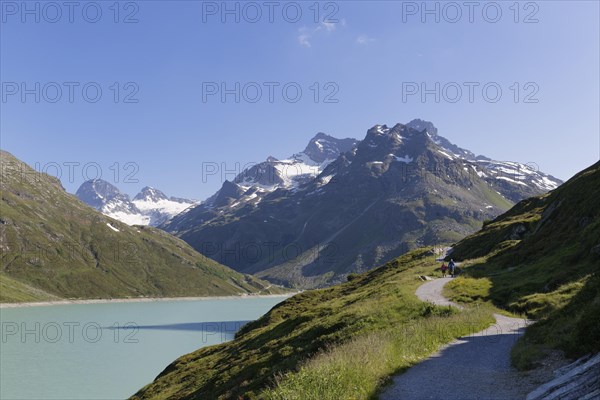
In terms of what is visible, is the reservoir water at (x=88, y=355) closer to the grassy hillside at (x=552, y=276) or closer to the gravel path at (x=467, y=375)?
the grassy hillside at (x=552, y=276)

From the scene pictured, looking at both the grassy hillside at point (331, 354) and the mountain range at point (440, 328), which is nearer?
the grassy hillside at point (331, 354)

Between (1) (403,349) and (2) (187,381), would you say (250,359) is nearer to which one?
(2) (187,381)

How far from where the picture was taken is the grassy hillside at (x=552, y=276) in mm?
19011

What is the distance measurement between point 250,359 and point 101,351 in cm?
9846

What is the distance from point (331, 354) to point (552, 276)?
2625cm

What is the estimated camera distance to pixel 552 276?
126ft

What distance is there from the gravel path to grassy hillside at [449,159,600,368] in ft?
3.93

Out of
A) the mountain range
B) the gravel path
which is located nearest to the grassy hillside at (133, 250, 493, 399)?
the mountain range

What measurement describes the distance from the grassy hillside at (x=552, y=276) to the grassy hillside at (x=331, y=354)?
4.78 meters

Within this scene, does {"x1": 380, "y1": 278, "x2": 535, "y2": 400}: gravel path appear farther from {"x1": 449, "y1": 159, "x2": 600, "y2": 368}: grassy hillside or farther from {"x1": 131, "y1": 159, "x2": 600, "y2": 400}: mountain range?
{"x1": 449, "y1": 159, "x2": 600, "y2": 368}: grassy hillside

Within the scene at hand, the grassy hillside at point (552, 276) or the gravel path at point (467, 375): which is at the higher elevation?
Answer: the grassy hillside at point (552, 276)

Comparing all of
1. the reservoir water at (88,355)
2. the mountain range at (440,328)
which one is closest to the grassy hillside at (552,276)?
the mountain range at (440,328)

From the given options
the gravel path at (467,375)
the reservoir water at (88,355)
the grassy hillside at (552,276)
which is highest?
the grassy hillside at (552,276)

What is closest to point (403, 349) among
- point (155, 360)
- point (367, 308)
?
point (367, 308)
